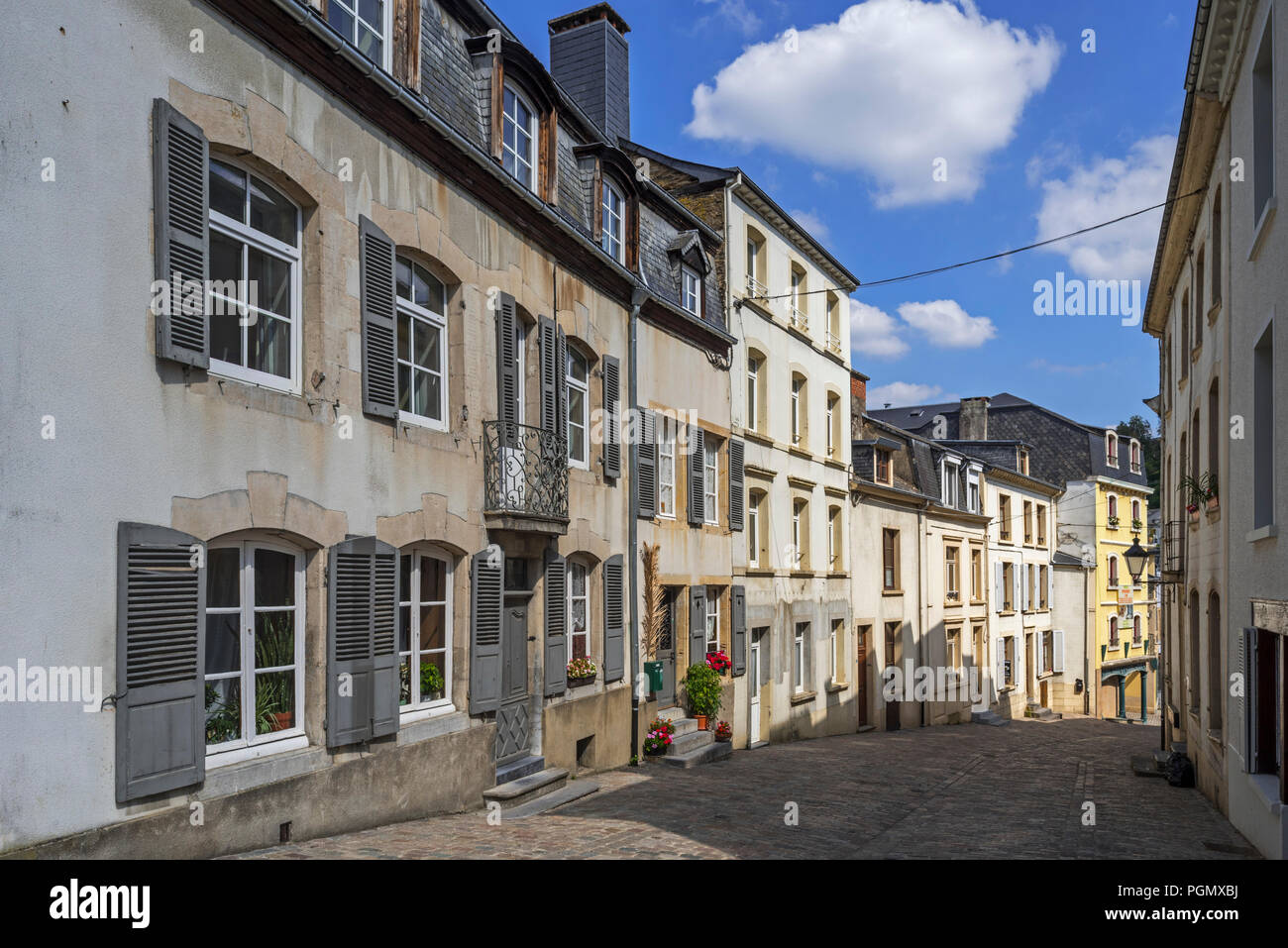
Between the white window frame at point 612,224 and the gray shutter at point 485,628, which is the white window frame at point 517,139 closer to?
the white window frame at point 612,224

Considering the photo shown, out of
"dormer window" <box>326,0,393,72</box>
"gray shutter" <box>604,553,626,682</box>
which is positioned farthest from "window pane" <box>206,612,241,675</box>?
"gray shutter" <box>604,553,626,682</box>

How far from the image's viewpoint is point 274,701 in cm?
852

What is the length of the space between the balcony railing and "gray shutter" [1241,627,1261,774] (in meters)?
7.19

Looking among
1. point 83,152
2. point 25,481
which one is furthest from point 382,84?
point 25,481

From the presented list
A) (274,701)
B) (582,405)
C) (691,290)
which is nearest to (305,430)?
(274,701)

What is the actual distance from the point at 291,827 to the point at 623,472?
8.35 metres

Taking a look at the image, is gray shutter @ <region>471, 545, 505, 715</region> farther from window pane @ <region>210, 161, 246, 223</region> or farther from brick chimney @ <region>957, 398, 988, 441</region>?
brick chimney @ <region>957, 398, 988, 441</region>

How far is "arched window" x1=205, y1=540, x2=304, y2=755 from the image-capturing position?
7.90m

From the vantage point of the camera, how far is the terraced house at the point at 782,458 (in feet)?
66.3

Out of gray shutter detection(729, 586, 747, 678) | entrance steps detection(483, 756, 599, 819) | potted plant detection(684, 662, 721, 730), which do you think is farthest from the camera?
gray shutter detection(729, 586, 747, 678)

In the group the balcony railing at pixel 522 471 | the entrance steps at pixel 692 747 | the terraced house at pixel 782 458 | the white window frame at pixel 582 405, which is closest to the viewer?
the balcony railing at pixel 522 471

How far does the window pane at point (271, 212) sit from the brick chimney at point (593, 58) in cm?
1095

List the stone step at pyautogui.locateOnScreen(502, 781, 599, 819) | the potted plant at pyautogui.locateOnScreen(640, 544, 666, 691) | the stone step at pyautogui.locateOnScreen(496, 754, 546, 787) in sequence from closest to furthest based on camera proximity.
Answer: the stone step at pyautogui.locateOnScreen(502, 781, 599, 819) < the stone step at pyautogui.locateOnScreen(496, 754, 546, 787) < the potted plant at pyautogui.locateOnScreen(640, 544, 666, 691)

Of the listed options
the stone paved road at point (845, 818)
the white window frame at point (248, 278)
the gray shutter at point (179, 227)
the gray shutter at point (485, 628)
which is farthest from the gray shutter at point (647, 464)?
the gray shutter at point (179, 227)
